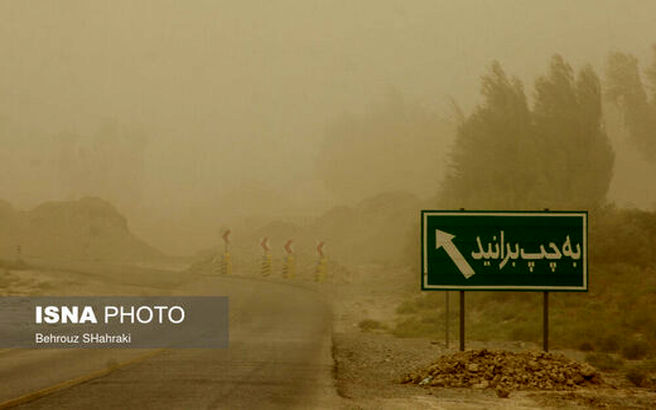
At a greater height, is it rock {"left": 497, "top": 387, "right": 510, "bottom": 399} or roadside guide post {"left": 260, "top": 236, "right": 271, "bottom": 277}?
rock {"left": 497, "top": 387, "right": 510, "bottom": 399}

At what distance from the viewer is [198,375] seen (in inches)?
512

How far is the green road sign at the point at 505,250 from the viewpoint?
47.1ft

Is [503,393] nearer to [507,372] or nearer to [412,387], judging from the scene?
[507,372]

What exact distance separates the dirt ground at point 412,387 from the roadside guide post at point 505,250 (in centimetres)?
209

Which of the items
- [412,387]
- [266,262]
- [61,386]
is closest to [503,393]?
[412,387]

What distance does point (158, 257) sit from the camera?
91.2m

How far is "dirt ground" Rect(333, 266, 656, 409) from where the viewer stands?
10727 mm

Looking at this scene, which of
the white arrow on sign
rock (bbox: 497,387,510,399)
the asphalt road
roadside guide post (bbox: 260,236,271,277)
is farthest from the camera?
roadside guide post (bbox: 260,236,271,277)

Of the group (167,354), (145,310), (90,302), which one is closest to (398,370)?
(167,354)
